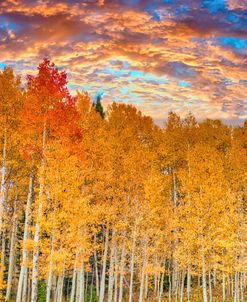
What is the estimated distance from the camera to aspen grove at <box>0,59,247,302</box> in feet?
65.6

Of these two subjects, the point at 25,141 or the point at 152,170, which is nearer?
the point at 25,141

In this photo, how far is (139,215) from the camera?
87.0ft

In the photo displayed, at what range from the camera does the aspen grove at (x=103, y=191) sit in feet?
65.6

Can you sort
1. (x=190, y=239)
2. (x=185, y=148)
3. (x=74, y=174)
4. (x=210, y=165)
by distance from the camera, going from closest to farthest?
(x=74, y=174)
(x=190, y=239)
(x=210, y=165)
(x=185, y=148)

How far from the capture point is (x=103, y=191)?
2528 centimetres

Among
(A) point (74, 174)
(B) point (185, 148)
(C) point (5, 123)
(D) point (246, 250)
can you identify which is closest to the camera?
(A) point (74, 174)

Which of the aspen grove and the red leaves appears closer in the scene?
the aspen grove

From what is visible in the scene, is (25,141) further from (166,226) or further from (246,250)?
(246,250)

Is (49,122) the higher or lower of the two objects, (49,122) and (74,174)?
the higher

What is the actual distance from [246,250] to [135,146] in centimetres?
1147

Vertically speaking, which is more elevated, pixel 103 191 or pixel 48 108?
pixel 48 108

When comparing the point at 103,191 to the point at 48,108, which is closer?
the point at 48,108

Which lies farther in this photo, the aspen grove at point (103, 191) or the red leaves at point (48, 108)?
the red leaves at point (48, 108)

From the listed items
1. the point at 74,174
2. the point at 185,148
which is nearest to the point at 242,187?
the point at 185,148
